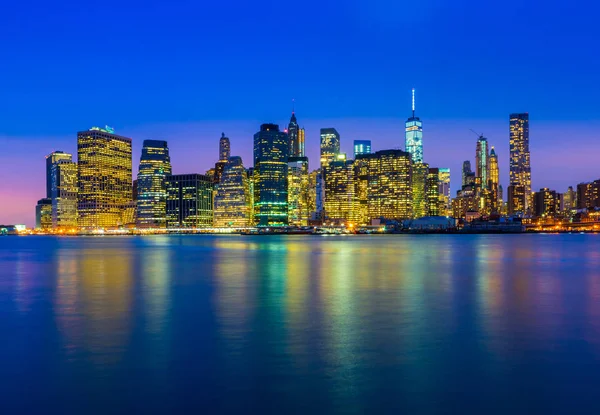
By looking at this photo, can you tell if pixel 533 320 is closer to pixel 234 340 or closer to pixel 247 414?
pixel 234 340

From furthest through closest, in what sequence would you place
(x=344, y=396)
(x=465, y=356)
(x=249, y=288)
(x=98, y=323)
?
1. (x=249, y=288)
2. (x=98, y=323)
3. (x=465, y=356)
4. (x=344, y=396)

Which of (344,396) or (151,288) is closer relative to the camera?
(344,396)

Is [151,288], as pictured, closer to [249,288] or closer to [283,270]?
[249,288]

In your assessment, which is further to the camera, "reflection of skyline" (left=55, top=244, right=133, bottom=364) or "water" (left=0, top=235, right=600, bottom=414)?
"reflection of skyline" (left=55, top=244, right=133, bottom=364)

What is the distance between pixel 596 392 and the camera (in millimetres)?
14922

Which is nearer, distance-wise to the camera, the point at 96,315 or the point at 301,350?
the point at 301,350

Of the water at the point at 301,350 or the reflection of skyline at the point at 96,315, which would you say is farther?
the reflection of skyline at the point at 96,315

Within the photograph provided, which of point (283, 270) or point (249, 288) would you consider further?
point (283, 270)

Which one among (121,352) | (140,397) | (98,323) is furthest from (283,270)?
(140,397)

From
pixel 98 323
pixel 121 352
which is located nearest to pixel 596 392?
pixel 121 352

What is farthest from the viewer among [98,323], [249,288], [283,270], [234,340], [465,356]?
[283,270]

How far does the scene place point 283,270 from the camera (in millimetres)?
57219

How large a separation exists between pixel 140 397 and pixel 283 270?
140 ft

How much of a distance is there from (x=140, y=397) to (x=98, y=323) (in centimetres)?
1185
